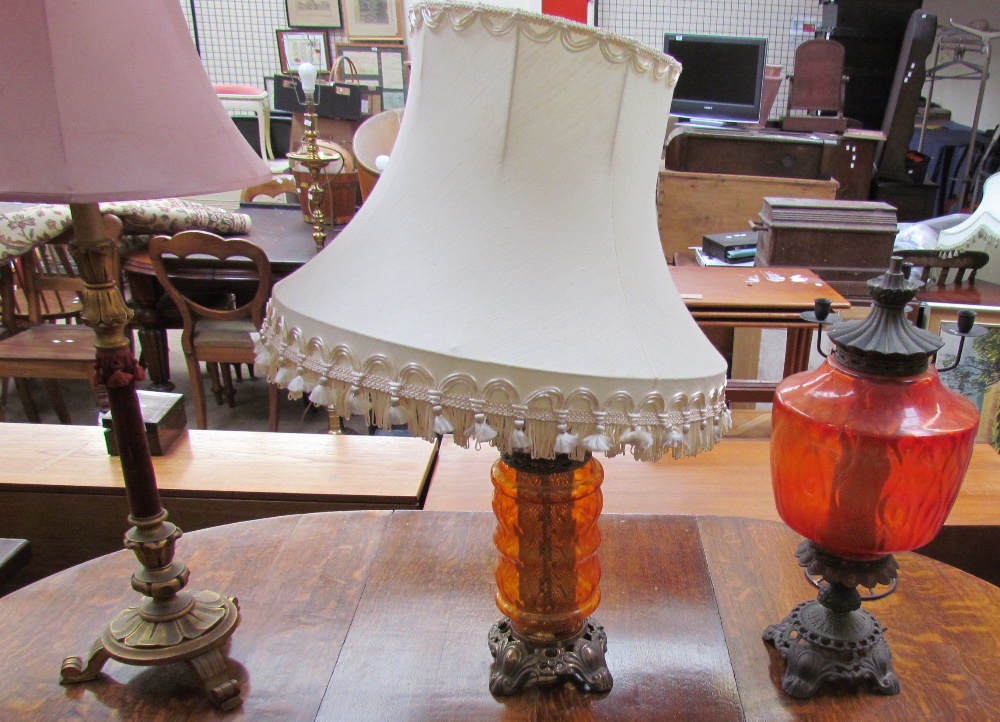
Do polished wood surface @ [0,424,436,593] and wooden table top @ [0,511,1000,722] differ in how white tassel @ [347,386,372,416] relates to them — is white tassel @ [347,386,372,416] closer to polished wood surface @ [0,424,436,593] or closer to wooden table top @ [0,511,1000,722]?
wooden table top @ [0,511,1000,722]

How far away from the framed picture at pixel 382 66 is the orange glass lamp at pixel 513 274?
4711mm

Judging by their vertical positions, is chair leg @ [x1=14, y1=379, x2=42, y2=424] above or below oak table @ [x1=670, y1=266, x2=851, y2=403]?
below

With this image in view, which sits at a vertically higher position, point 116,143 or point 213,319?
point 116,143

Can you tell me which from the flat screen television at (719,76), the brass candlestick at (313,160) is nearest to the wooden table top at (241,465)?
the brass candlestick at (313,160)

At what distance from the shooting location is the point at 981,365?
72.7 inches

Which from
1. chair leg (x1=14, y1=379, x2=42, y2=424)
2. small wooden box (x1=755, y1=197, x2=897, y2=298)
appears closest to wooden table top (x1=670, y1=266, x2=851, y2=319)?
small wooden box (x1=755, y1=197, x2=897, y2=298)

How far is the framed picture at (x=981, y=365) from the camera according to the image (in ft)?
6.03

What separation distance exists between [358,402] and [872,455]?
49cm

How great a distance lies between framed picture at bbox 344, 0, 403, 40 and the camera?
4895 millimetres

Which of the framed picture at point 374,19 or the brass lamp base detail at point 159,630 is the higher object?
the framed picture at point 374,19

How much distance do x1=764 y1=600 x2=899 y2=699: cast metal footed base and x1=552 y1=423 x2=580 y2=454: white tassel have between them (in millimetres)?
458

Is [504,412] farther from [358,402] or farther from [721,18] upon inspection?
[721,18]

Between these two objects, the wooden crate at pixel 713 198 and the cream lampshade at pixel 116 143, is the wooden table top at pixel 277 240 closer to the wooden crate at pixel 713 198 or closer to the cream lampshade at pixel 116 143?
the wooden crate at pixel 713 198

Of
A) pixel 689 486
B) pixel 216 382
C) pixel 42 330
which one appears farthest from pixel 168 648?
pixel 216 382
